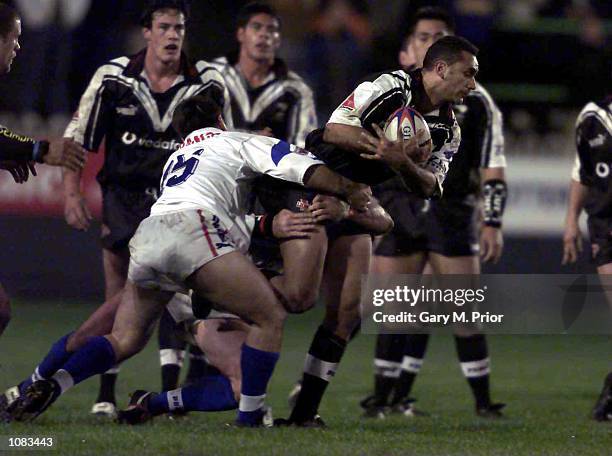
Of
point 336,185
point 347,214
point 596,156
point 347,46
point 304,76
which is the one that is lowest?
point 347,214

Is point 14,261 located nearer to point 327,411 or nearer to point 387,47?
point 387,47

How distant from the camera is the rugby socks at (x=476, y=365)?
8.10 meters

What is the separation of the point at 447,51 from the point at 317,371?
1.77 m

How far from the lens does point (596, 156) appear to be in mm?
8359

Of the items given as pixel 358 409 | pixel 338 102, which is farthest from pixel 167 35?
pixel 338 102

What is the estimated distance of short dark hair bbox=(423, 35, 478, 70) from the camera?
263 inches

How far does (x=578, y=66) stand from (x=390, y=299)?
239 inches

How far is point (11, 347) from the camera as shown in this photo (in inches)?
401

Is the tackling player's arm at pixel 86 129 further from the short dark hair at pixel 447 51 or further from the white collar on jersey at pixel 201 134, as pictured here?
the short dark hair at pixel 447 51

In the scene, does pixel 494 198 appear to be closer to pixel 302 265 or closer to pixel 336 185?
pixel 302 265

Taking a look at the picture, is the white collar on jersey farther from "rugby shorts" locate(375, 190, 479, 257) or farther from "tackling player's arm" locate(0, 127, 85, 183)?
"rugby shorts" locate(375, 190, 479, 257)

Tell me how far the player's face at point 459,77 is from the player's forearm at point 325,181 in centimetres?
75

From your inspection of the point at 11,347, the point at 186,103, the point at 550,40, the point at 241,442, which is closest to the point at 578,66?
the point at 550,40

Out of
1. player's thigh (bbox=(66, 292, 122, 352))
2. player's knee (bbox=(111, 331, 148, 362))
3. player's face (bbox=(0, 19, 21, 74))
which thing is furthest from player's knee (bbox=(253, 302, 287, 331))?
player's face (bbox=(0, 19, 21, 74))
